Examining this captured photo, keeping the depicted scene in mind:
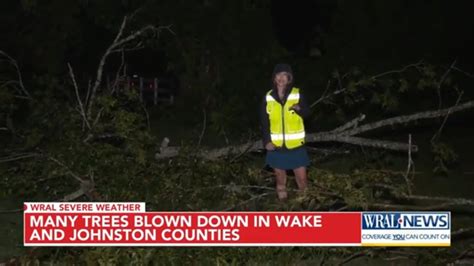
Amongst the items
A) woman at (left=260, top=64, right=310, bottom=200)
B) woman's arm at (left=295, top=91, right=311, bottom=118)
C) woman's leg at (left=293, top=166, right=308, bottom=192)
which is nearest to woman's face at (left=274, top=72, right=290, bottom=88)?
woman at (left=260, top=64, right=310, bottom=200)

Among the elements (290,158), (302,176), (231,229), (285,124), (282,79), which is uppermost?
(282,79)

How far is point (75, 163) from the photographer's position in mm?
7500

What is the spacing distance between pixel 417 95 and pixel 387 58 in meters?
1.49

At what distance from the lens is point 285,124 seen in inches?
275

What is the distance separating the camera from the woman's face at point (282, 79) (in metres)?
6.94

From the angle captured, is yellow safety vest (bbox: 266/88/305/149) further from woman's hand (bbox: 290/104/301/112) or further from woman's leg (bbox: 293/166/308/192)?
woman's leg (bbox: 293/166/308/192)

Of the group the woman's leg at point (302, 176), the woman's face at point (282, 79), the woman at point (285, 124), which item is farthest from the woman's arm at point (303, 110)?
the woman's leg at point (302, 176)

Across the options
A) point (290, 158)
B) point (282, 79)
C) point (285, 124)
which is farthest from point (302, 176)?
point (282, 79)

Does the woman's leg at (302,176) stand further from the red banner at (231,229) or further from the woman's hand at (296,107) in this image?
the red banner at (231,229)

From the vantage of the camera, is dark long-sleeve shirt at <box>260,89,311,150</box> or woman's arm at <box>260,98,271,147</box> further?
woman's arm at <box>260,98,271,147</box>

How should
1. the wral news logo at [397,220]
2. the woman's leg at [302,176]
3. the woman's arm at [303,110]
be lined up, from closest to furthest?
1. the wral news logo at [397,220]
2. the woman's arm at [303,110]
3. the woman's leg at [302,176]

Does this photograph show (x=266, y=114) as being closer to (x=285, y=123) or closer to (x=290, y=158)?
(x=285, y=123)

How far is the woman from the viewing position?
695 centimetres

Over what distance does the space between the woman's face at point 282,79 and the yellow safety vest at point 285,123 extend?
0.10 metres
